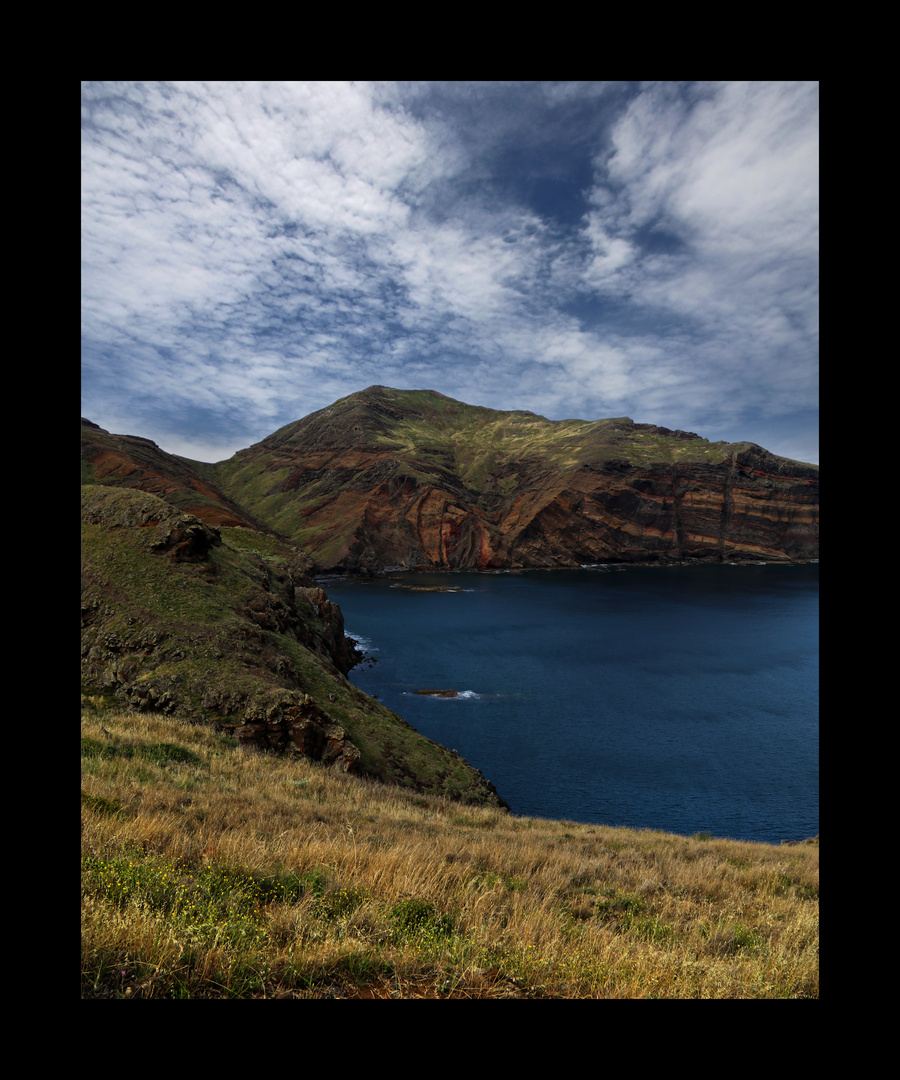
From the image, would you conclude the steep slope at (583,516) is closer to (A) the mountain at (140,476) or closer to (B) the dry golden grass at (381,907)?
(A) the mountain at (140,476)

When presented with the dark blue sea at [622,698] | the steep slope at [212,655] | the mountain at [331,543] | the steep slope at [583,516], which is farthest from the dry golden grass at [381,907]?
the steep slope at [583,516]

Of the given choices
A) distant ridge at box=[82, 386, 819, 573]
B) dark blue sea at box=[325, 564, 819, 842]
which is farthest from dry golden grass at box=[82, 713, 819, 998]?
distant ridge at box=[82, 386, 819, 573]

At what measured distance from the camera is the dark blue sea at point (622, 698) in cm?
3061

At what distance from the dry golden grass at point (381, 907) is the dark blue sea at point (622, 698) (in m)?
17.1

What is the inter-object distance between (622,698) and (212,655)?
39452 mm

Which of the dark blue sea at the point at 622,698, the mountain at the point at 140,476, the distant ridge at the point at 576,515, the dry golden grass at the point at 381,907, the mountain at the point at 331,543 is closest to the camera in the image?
the dry golden grass at the point at 381,907

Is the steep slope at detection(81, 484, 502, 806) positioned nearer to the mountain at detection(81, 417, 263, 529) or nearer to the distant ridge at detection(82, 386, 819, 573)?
the mountain at detection(81, 417, 263, 529)

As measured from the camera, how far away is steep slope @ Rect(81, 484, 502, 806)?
1792 centimetres
